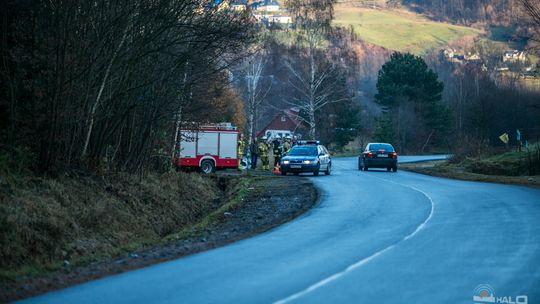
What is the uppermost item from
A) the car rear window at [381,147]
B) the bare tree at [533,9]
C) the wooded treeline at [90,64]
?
the bare tree at [533,9]

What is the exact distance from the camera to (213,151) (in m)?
41.7

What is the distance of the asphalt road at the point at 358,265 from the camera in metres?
9.48

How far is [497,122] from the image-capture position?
71.8 metres

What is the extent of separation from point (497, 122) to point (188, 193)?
5069 centimetres

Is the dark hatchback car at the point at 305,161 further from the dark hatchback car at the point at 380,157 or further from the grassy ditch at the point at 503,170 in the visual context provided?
the grassy ditch at the point at 503,170

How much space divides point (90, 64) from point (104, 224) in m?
4.07

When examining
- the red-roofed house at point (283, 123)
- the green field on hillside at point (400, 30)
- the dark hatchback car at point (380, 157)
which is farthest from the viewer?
the green field on hillside at point (400, 30)

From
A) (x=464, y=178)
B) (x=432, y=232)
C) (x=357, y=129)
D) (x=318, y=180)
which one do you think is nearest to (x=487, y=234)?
(x=432, y=232)

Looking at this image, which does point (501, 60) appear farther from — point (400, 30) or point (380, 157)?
point (380, 157)

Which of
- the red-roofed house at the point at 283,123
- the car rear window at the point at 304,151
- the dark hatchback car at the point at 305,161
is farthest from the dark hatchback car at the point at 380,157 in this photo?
the red-roofed house at the point at 283,123

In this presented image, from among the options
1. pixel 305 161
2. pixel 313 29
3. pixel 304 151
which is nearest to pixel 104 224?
pixel 305 161

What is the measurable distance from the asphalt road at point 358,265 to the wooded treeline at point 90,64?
604 centimetres

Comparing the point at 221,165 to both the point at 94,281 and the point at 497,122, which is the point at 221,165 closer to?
the point at 94,281

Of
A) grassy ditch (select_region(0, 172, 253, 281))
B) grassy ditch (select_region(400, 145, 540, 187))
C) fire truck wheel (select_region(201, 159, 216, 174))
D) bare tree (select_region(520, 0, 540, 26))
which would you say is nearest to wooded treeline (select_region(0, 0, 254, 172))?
grassy ditch (select_region(0, 172, 253, 281))
